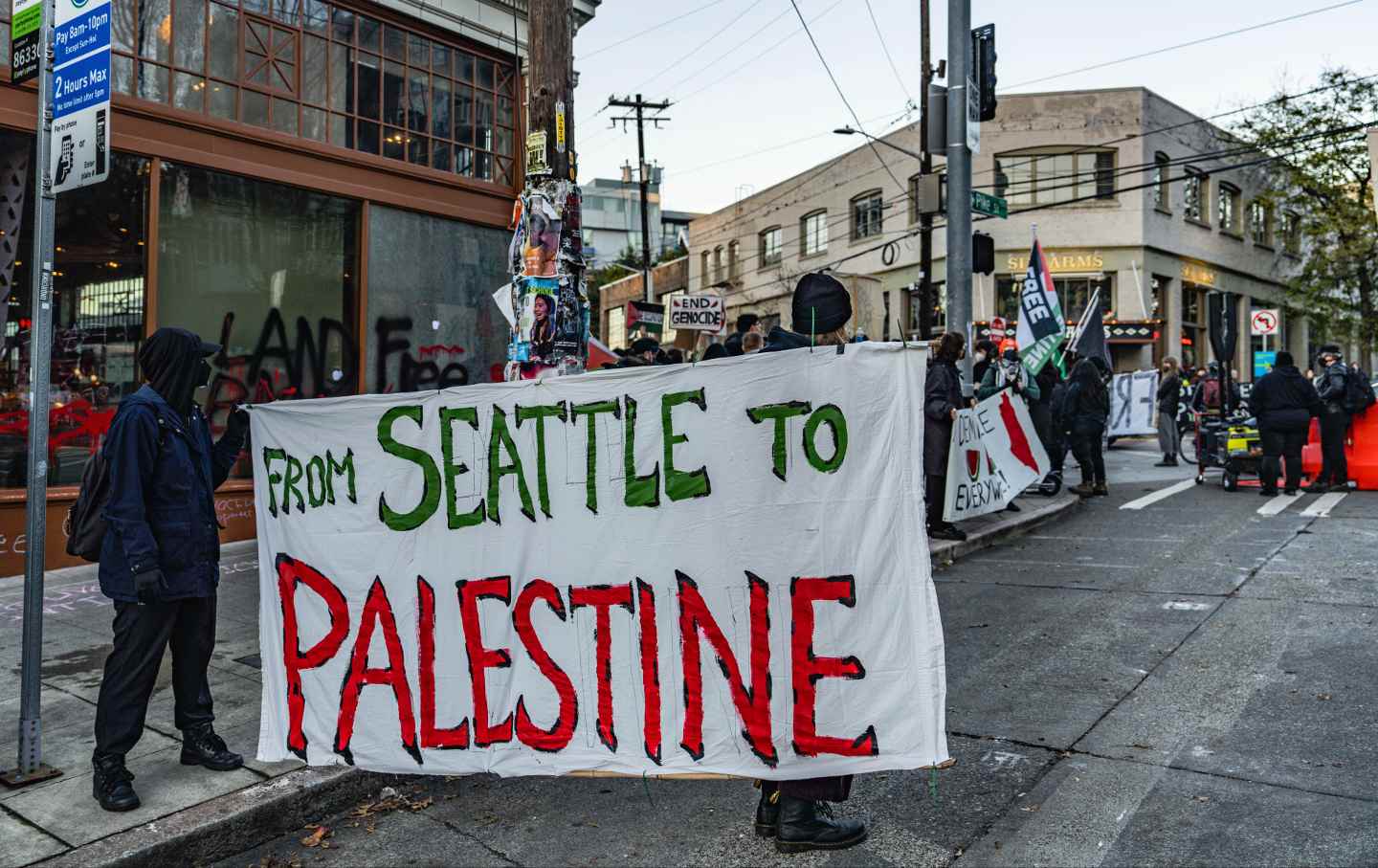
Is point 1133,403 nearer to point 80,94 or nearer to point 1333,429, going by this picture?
point 1333,429

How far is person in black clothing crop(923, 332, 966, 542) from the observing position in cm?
920

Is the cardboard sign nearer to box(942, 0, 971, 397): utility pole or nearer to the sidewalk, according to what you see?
box(942, 0, 971, 397): utility pole

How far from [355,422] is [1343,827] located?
405 centimetres

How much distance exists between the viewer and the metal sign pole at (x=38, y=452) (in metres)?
4.09

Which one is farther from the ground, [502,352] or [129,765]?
[502,352]

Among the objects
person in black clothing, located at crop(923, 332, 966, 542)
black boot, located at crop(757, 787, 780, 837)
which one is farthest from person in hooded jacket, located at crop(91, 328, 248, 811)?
person in black clothing, located at crop(923, 332, 966, 542)

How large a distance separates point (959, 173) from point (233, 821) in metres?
9.60

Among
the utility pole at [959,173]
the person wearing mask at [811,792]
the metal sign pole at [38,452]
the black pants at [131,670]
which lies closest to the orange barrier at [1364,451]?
the utility pole at [959,173]

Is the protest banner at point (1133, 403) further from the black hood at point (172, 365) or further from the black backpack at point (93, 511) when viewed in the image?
the black backpack at point (93, 511)

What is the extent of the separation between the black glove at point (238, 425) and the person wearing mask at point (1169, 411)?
49.1ft

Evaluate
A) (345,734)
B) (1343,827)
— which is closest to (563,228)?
(345,734)

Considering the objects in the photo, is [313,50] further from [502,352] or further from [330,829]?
[330,829]

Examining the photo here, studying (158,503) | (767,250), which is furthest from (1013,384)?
(767,250)

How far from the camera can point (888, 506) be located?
342 cm
